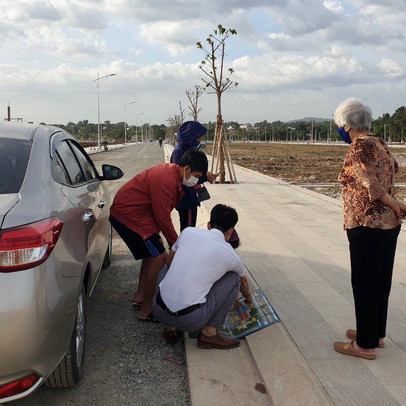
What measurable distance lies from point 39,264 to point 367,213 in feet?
6.21

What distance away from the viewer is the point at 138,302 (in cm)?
437

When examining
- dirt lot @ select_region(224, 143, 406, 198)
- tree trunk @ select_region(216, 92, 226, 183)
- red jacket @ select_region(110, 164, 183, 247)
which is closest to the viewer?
red jacket @ select_region(110, 164, 183, 247)

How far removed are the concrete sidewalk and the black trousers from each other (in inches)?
8.3

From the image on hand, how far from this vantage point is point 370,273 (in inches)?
119

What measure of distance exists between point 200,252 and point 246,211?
627 centimetres

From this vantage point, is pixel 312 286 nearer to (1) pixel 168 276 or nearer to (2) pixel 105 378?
(1) pixel 168 276

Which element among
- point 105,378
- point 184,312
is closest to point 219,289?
point 184,312

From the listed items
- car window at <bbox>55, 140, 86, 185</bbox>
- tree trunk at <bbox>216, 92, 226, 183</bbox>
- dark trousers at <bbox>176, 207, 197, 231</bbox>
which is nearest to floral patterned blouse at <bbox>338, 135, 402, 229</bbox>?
car window at <bbox>55, 140, 86, 185</bbox>

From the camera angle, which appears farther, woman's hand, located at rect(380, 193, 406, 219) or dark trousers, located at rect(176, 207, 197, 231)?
dark trousers, located at rect(176, 207, 197, 231)

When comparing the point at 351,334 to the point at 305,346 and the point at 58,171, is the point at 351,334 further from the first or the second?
the point at 58,171

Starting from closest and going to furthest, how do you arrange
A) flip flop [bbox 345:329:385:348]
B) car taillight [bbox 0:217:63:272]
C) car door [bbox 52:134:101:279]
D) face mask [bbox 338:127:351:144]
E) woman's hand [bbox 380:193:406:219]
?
car taillight [bbox 0:217:63:272] → car door [bbox 52:134:101:279] → woman's hand [bbox 380:193:406:219] → face mask [bbox 338:127:351:144] → flip flop [bbox 345:329:385:348]

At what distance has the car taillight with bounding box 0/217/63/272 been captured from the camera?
2.17m

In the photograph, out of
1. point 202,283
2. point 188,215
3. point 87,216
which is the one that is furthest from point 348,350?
point 188,215

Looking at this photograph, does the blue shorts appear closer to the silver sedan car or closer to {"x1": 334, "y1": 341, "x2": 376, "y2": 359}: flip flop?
the silver sedan car
